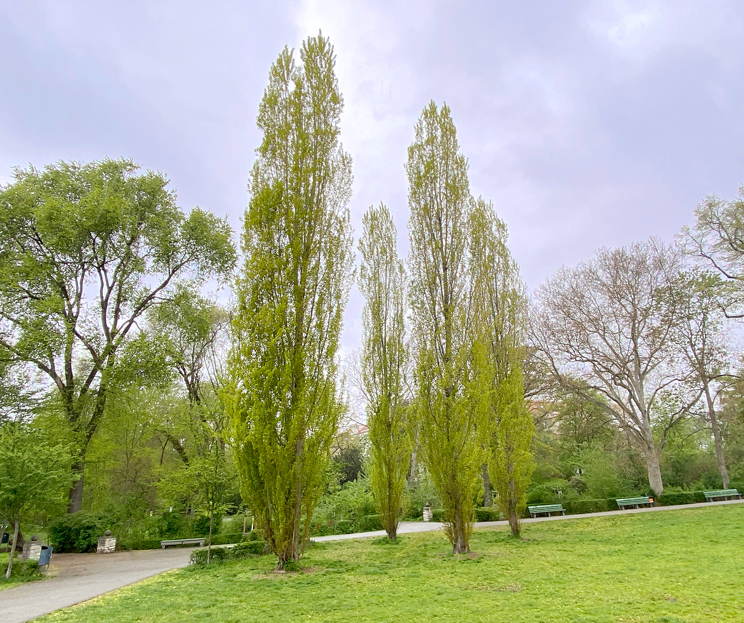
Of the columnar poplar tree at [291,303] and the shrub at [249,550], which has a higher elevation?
the columnar poplar tree at [291,303]

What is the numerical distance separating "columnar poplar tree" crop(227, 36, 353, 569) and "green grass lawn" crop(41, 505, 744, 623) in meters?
1.60

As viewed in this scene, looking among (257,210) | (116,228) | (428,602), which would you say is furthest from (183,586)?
(116,228)

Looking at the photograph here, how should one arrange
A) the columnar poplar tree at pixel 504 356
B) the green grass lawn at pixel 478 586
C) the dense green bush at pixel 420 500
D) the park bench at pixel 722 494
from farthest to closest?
the dense green bush at pixel 420 500 < the park bench at pixel 722 494 < the columnar poplar tree at pixel 504 356 < the green grass lawn at pixel 478 586

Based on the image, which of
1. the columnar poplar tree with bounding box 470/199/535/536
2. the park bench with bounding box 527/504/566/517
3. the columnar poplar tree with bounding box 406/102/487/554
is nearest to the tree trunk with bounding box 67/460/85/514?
the columnar poplar tree with bounding box 406/102/487/554

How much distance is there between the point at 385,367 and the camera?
14297 mm

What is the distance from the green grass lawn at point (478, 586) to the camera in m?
5.15

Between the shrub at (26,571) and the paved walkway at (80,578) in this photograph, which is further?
the shrub at (26,571)

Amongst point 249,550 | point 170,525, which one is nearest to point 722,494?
point 249,550

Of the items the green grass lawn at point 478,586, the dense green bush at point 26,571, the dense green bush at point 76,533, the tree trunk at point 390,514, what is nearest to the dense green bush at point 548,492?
the green grass lawn at point 478,586

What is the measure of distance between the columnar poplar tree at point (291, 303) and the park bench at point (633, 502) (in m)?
17.0

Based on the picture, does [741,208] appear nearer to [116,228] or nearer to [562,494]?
[562,494]

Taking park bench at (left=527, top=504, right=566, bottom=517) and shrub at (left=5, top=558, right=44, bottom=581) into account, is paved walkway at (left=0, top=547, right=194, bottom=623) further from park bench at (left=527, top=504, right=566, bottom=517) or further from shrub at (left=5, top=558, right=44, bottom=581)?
park bench at (left=527, top=504, right=566, bottom=517)

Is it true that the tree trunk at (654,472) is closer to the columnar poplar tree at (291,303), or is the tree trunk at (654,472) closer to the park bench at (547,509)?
the park bench at (547,509)

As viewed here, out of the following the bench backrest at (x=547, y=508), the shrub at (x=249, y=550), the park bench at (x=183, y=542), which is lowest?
the park bench at (x=183, y=542)
